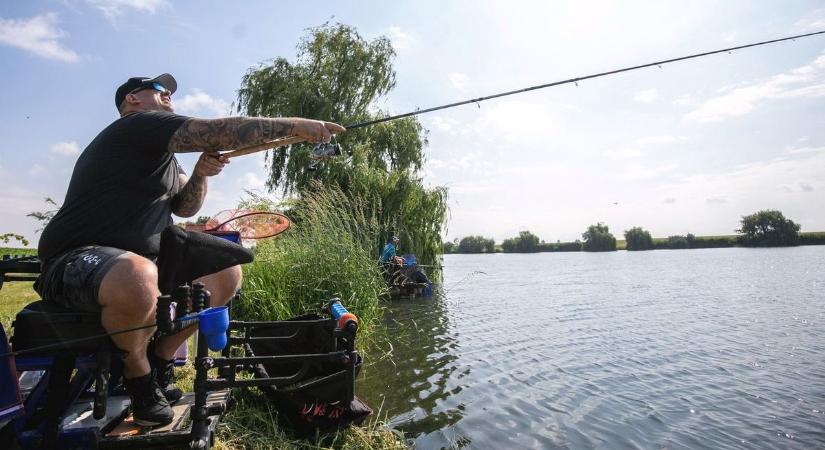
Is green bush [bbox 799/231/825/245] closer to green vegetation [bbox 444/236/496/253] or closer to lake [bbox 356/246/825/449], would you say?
green vegetation [bbox 444/236/496/253]

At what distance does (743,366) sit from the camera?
6.38 meters

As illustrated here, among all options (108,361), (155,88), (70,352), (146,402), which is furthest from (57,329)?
(155,88)

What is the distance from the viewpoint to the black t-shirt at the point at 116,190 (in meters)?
2.26

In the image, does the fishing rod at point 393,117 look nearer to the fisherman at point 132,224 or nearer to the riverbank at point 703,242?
the fisherman at point 132,224

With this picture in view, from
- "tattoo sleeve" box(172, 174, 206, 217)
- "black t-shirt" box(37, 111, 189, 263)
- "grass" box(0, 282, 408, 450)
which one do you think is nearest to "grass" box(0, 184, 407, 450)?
"grass" box(0, 282, 408, 450)

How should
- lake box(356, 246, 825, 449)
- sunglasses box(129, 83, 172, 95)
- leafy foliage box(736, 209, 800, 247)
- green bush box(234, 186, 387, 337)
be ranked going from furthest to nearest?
leafy foliage box(736, 209, 800, 247) < green bush box(234, 186, 387, 337) < lake box(356, 246, 825, 449) < sunglasses box(129, 83, 172, 95)

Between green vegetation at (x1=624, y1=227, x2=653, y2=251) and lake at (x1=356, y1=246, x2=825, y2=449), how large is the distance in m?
84.9

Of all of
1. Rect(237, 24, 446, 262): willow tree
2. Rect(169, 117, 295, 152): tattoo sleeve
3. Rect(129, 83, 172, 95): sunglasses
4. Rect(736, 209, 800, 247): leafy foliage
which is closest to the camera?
Rect(169, 117, 295, 152): tattoo sleeve

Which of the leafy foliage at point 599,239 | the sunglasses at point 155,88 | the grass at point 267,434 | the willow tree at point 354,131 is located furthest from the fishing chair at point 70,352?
the leafy foliage at point 599,239

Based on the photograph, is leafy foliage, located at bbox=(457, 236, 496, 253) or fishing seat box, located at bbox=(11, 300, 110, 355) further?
leafy foliage, located at bbox=(457, 236, 496, 253)

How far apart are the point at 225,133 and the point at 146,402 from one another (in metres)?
1.44

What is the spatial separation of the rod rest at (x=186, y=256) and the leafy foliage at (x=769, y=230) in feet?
321

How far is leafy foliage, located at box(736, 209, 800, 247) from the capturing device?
77.4m

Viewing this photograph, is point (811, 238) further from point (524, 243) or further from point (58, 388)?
point (58, 388)
